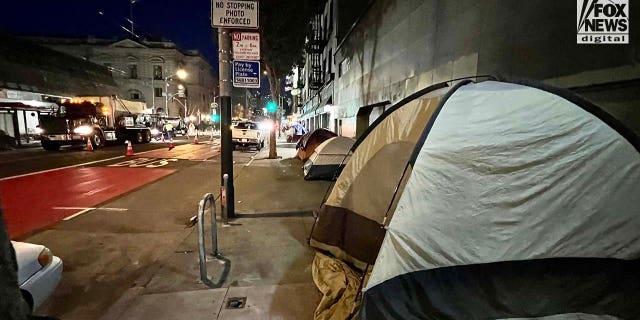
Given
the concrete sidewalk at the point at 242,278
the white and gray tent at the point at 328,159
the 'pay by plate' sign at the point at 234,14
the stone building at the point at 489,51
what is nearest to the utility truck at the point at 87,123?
the white and gray tent at the point at 328,159

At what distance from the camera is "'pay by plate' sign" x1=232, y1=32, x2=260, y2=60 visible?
21.0 feet

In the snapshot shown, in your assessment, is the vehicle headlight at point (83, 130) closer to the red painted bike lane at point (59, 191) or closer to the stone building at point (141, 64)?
the red painted bike lane at point (59, 191)

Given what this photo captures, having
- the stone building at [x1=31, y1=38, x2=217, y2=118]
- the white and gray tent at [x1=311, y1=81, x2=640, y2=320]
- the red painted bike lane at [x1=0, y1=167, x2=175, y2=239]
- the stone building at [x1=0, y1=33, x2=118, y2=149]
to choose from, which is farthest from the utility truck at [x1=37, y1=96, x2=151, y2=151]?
the stone building at [x1=31, y1=38, x2=217, y2=118]

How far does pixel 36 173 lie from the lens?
11000 millimetres

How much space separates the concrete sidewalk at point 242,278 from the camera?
3389mm

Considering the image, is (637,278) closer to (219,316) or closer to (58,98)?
(219,316)

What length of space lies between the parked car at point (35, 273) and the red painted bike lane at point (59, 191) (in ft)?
8.92

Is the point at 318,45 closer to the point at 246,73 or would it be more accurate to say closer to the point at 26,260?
the point at 246,73

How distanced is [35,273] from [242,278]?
1.95m

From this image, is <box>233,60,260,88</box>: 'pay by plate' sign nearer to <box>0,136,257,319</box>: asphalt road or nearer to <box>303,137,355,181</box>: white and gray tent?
<box>0,136,257,319</box>: asphalt road

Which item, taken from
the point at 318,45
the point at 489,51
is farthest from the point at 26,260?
the point at 318,45

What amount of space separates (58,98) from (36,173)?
1836 centimetres

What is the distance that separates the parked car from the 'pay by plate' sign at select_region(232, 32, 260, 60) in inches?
175

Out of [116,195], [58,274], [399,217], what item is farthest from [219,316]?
[116,195]
